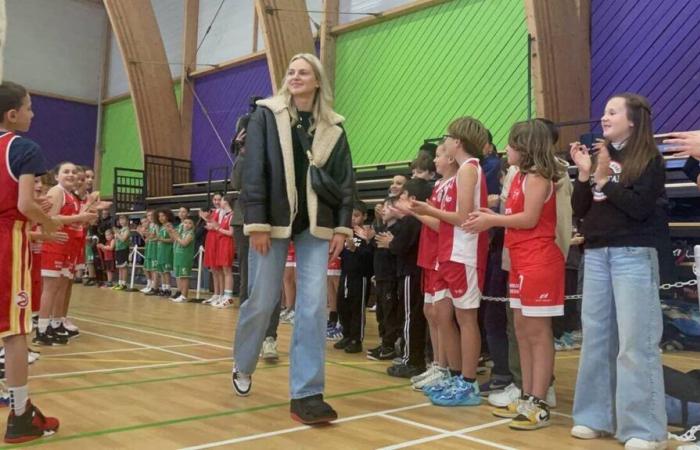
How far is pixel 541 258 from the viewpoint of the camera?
291 cm

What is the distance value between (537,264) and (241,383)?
1572 mm

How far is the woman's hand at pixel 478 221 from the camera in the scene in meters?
2.99

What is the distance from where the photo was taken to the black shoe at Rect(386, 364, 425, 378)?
157 inches

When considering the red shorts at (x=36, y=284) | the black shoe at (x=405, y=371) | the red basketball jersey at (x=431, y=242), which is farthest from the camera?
the black shoe at (x=405, y=371)

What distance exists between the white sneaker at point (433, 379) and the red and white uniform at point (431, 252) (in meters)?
0.39

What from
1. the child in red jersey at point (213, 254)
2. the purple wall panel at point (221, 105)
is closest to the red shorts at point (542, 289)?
the child in red jersey at point (213, 254)

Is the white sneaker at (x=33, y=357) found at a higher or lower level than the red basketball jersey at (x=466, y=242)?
lower

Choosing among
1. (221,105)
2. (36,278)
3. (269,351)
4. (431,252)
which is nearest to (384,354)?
(269,351)

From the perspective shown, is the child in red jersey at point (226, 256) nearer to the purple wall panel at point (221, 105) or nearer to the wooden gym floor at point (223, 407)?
the wooden gym floor at point (223, 407)

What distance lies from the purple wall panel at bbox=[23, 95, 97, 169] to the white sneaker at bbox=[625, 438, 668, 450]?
1691cm

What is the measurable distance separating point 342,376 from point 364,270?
1.42 meters

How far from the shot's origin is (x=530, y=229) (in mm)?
2965

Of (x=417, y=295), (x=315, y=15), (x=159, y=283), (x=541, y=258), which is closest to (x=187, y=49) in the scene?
(x=315, y=15)

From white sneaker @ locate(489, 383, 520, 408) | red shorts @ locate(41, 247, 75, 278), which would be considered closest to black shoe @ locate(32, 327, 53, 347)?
red shorts @ locate(41, 247, 75, 278)
